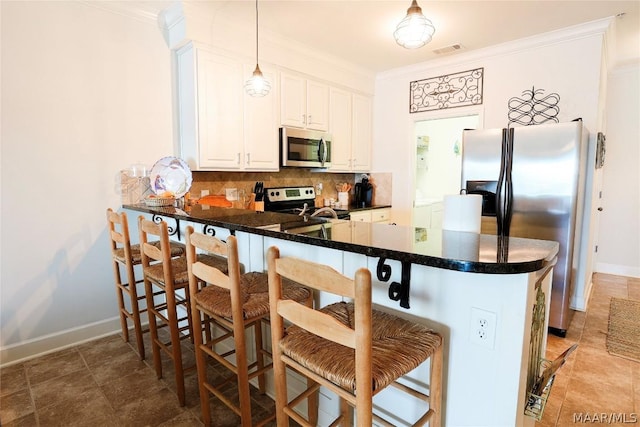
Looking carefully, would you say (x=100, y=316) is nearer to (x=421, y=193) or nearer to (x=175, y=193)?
(x=175, y=193)

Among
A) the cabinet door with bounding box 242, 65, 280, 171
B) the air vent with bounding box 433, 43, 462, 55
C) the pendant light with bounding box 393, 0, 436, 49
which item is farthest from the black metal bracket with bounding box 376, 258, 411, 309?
the air vent with bounding box 433, 43, 462, 55

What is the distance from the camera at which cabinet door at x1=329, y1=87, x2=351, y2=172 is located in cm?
403

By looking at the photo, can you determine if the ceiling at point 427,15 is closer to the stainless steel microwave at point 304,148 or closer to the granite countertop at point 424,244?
the stainless steel microwave at point 304,148

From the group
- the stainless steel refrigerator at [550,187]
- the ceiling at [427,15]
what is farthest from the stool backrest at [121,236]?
the stainless steel refrigerator at [550,187]

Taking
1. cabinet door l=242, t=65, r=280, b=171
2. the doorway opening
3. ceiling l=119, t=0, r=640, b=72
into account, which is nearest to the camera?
ceiling l=119, t=0, r=640, b=72

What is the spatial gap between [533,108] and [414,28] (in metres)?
2.30

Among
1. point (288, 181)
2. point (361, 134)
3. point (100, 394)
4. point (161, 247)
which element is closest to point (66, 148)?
point (161, 247)

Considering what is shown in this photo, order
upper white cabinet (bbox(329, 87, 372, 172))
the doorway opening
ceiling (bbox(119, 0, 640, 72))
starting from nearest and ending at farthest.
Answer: ceiling (bbox(119, 0, 640, 72)) → upper white cabinet (bbox(329, 87, 372, 172)) → the doorway opening

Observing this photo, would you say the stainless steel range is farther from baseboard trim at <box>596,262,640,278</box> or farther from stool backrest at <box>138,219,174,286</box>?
baseboard trim at <box>596,262,640,278</box>

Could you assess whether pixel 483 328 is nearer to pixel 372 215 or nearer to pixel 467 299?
pixel 467 299

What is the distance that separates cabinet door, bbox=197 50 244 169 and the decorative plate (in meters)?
0.17

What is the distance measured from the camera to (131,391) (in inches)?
79.9

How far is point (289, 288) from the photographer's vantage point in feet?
5.28

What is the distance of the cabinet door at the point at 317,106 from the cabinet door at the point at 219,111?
869mm
